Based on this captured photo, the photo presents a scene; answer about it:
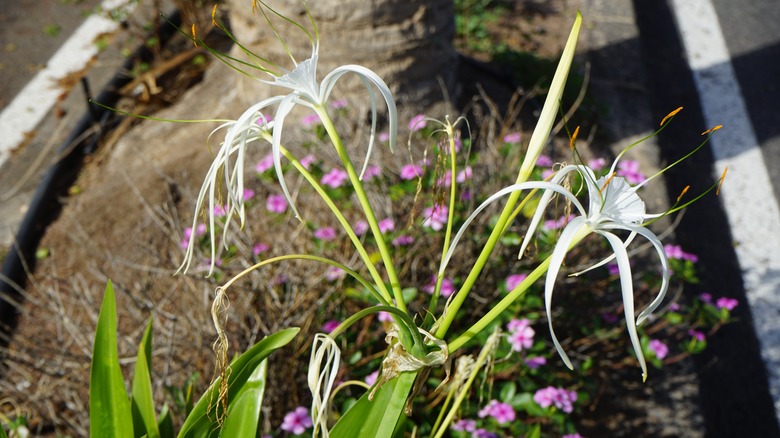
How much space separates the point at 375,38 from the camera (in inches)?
119

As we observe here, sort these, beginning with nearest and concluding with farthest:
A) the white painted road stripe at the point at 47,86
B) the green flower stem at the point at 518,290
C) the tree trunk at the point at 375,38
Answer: the green flower stem at the point at 518,290
the tree trunk at the point at 375,38
the white painted road stripe at the point at 47,86

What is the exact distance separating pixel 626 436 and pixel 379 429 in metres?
1.51

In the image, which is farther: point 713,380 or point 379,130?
point 379,130

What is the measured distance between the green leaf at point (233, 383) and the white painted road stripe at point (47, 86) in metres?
3.03

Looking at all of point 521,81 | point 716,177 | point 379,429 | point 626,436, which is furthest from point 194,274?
point 716,177

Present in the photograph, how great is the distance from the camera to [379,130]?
3133mm

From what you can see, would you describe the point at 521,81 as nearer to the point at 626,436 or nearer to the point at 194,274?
the point at 626,436

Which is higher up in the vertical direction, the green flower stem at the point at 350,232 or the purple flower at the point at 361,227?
the green flower stem at the point at 350,232

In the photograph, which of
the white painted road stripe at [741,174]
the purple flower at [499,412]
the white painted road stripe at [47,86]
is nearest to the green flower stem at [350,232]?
the purple flower at [499,412]

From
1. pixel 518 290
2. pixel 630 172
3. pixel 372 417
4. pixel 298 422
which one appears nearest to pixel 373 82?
pixel 518 290

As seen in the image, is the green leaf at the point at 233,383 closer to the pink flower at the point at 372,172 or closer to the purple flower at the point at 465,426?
the purple flower at the point at 465,426

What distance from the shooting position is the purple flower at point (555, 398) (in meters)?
2.02

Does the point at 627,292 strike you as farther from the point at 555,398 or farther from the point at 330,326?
the point at 330,326

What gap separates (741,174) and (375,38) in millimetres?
1948
